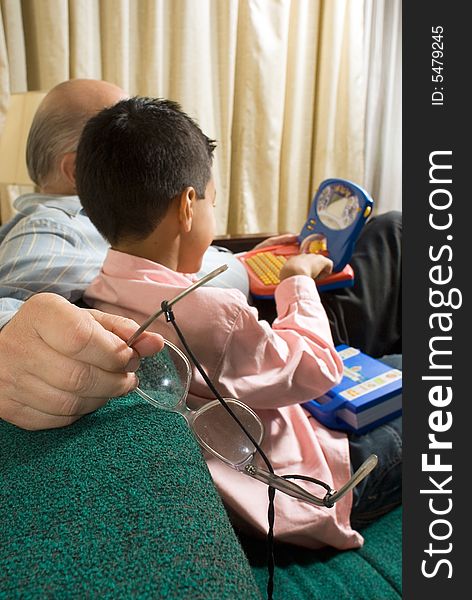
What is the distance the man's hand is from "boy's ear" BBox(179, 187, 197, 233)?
1.15ft

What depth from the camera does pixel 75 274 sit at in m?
1.01

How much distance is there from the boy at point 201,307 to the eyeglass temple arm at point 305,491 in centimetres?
23

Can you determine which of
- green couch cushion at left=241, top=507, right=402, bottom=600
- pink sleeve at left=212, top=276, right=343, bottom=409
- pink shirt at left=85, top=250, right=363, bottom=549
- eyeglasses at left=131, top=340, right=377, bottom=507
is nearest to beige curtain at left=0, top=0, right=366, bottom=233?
pink shirt at left=85, top=250, right=363, bottom=549

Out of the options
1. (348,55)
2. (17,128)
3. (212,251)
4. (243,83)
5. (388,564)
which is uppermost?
(348,55)

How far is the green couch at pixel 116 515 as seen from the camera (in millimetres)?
381

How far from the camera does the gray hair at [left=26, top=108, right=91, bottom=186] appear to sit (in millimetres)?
1273

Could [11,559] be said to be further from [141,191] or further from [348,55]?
[348,55]

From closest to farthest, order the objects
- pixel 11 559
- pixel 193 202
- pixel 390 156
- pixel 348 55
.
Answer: pixel 11 559, pixel 193 202, pixel 348 55, pixel 390 156

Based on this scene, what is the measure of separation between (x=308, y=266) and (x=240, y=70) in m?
1.63

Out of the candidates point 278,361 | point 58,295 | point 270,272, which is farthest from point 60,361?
point 270,272

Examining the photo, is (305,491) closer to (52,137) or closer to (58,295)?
(58,295)

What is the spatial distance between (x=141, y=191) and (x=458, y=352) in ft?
1.69

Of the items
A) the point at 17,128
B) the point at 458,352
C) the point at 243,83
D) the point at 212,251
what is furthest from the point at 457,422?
the point at 243,83

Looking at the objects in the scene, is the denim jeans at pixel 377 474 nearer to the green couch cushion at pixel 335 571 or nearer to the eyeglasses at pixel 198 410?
the green couch cushion at pixel 335 571
